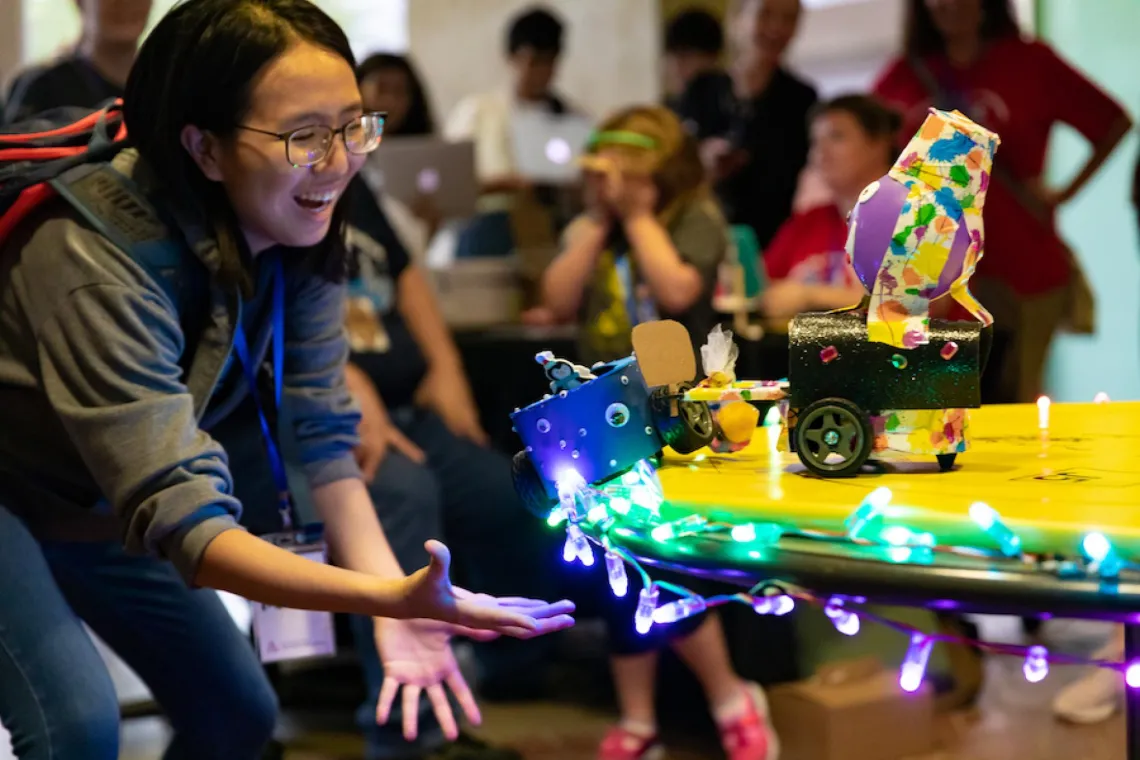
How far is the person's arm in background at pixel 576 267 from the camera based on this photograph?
2.72 metres

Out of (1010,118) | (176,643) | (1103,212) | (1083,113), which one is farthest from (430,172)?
(176,643)

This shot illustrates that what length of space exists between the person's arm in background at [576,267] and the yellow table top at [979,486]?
4.16 ft

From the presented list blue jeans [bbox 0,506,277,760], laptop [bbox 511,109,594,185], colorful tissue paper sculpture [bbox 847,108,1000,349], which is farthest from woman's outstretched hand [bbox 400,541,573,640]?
laptop [bbox 511,109,594,185]

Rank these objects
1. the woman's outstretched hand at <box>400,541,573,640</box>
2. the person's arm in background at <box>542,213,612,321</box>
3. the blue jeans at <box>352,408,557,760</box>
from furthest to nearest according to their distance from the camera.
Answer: the person's arm in background at <box>542,213,612,321</box>
the blue jeans at <box>352,408,557,760</box>
the woman's outstretched hand at <box>400,541,573,640</box>

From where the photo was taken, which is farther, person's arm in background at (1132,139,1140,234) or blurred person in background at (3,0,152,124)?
person's arm in background at (1132,139,1140,234)

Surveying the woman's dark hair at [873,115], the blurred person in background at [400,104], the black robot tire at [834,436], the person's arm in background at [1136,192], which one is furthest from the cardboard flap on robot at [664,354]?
the person's arm in background at [1136,192]

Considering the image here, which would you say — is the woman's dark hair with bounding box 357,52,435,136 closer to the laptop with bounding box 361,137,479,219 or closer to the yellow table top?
the laptop with bounding box 361,137,479,219

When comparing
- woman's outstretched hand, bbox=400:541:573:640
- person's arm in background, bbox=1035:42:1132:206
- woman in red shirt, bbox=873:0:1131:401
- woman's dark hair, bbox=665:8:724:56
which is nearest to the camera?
woman's outstretched hand, bbox=400:541:573:640

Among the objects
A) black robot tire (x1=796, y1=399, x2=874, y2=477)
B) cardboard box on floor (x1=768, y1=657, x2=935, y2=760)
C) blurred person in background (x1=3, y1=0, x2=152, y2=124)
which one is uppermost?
blurred person in background (x1=3, y1=0, x2=152, y2=124)

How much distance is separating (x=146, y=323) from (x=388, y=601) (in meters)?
0.39

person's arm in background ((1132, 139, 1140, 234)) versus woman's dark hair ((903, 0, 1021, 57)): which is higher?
woman's dark hair ((903, 0, 1021, 57))

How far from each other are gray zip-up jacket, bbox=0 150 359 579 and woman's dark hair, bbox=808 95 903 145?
1.50 meters

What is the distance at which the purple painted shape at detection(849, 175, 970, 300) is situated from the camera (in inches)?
47.2

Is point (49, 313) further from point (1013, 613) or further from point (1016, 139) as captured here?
point (1016, 139)
